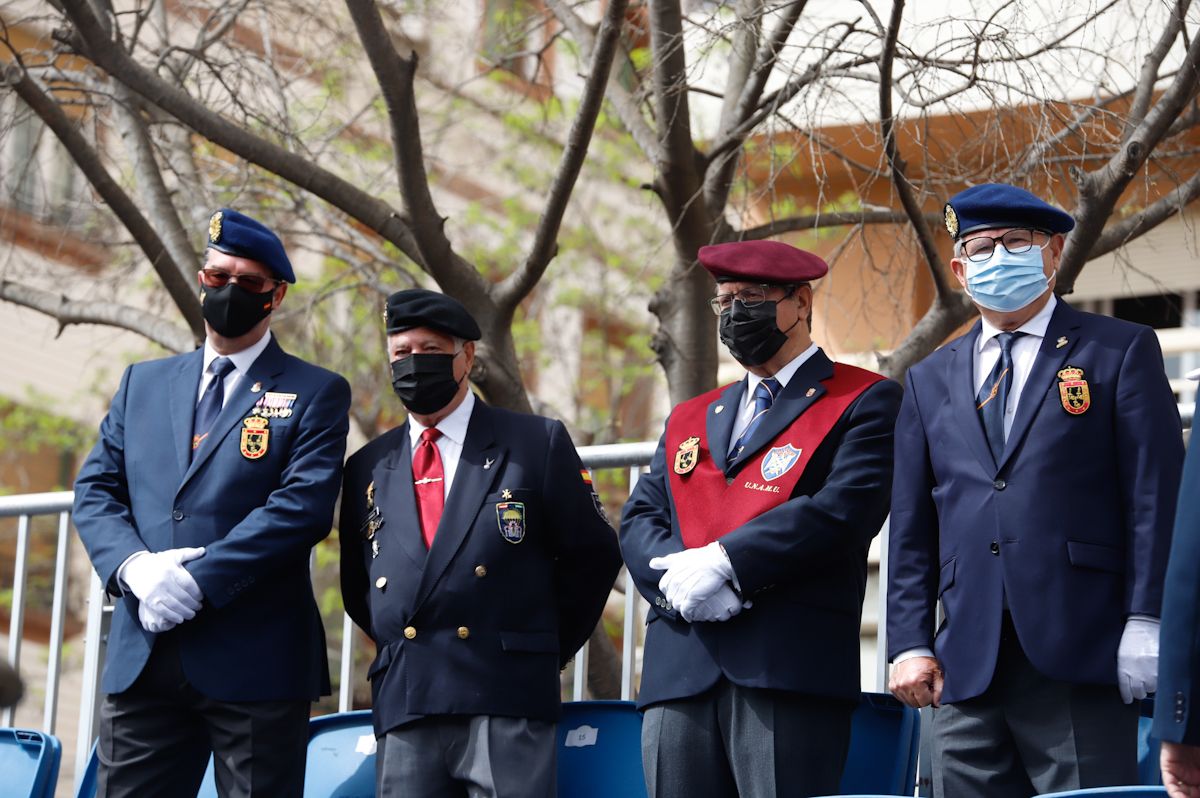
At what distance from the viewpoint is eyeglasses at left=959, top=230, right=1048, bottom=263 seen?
15.1ft

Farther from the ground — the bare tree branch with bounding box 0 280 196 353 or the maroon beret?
the bare tree branch with bounding box 0 280 196 353

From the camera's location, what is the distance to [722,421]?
4.95m

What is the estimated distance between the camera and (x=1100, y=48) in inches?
377

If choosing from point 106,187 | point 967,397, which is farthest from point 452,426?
point 106,187

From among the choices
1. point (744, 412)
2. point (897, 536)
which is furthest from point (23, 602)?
point (897, 536)

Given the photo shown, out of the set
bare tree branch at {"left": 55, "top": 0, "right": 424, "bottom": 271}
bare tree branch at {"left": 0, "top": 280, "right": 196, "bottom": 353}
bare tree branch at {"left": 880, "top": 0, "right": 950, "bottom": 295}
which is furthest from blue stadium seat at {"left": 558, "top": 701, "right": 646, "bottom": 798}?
bare tree branch at {"left": 0, "top": 280, "right": 196, "bottom": 353}

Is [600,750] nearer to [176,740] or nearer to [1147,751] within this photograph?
[176,740]

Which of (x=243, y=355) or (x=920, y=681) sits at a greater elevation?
(x=243, y=355)

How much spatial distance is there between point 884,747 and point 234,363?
2.16m

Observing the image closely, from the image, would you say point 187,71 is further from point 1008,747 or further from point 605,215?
point 605,215

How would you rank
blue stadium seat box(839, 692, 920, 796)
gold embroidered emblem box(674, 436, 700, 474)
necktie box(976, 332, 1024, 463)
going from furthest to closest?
gold embroidered emblem box(674, 436, 700, 474), blue stadium seat box(839, 692, 920, 796), necktie box(976, 332, 1024, 463)

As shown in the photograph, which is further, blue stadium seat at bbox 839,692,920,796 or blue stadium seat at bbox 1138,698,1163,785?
blue stadium seat at bbox 839,692,920,796

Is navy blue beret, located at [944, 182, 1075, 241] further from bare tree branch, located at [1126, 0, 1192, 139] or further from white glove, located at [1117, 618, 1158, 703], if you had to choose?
bare tree branch, located at [1126, 0, 1192, 139]

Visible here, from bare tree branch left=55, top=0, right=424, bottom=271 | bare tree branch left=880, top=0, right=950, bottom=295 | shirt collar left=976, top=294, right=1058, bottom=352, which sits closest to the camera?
shirt collar left=976, top=294, right=1058, bottom=352
